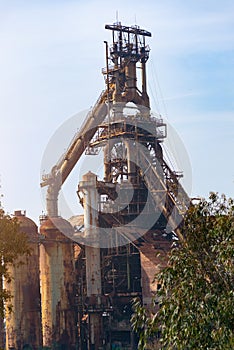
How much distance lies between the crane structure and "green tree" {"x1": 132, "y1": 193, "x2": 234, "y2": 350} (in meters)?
26.6

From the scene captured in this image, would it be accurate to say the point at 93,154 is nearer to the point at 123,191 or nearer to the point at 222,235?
the point at 123,191

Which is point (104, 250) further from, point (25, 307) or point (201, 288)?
point (201, 288)

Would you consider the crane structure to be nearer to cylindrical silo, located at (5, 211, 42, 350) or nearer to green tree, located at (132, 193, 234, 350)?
cylindrical silo, located at (5, 211, 42, 350)

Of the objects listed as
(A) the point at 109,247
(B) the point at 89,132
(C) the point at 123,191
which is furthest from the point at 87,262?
(B) the point at 89,132

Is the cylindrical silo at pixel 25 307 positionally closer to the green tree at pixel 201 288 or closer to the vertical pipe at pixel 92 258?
the vertical pipe at pixel 92 258

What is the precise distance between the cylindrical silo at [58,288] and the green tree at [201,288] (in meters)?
30.7

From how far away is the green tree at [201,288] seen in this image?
54.9ft

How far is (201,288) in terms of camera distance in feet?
57.1

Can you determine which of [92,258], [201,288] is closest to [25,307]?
[92,258]

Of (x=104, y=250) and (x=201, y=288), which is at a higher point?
(x=104, y=250)

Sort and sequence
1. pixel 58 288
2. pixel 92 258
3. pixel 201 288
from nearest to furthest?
pixel 201 288 < pixel 92 258 < pixel 58 288

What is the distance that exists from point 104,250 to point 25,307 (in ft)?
19.8

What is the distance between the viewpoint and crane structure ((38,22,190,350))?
47.3 meters

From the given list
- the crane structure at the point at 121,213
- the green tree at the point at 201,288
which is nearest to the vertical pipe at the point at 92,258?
the crane structure at the point at 121,213
